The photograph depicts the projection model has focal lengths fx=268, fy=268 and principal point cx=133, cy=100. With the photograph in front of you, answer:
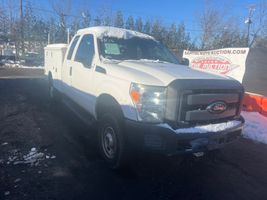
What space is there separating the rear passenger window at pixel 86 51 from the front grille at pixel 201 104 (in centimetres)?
219

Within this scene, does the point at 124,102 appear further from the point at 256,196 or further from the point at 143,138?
the point at 256,196

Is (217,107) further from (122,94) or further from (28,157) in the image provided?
(28,157)

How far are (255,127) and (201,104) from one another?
147 inches

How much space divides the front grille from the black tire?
35.7 inches

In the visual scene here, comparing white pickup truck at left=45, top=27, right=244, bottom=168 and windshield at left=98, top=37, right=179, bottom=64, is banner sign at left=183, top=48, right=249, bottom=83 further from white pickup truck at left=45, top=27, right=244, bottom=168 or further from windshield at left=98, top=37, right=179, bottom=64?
white pickup truck at left=45, top=27, right=244, bottom=168

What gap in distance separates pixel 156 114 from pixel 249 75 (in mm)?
9374

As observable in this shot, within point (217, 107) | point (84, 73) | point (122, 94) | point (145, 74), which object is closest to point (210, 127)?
point (217, 107)

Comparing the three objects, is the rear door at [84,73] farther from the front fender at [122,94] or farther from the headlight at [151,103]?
the headlight at [151,103]

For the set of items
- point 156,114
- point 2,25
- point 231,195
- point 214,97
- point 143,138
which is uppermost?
point 2,25

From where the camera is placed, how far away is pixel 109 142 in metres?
4.29

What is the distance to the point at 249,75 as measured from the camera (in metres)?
11.6

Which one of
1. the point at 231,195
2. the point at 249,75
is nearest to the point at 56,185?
the point at 231,195

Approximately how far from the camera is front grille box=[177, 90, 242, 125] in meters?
3.57

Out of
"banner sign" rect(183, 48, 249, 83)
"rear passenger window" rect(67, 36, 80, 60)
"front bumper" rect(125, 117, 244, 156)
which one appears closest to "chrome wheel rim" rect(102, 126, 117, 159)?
"front bumper" rect(125, 117, 244, 156)
